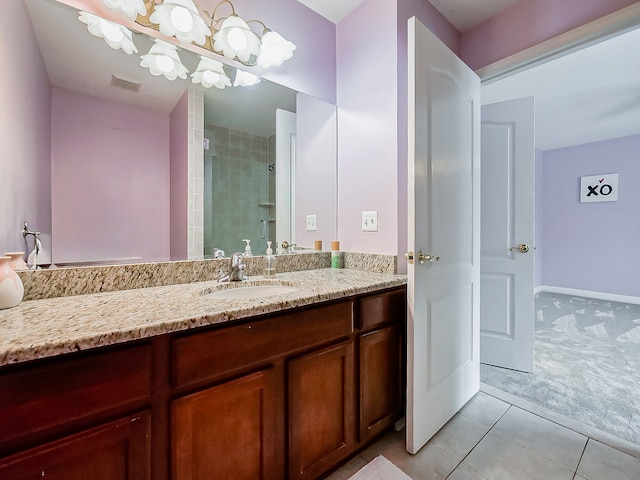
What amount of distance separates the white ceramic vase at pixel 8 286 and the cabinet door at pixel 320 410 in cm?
89

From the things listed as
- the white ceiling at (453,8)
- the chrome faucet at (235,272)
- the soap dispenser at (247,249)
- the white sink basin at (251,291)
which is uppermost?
the white ceiling at (453,8)

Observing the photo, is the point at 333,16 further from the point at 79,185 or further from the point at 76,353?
the point at 76,353

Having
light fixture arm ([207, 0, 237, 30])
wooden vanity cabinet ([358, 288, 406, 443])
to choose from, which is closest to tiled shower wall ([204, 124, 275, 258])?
light fixture arm ([207, 0, 237, 30])

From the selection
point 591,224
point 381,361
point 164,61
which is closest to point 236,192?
point 164,61

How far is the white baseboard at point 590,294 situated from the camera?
4074 mm

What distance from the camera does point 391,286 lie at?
1424 mm

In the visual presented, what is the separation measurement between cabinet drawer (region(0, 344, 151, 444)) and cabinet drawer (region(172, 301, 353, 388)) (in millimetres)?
92

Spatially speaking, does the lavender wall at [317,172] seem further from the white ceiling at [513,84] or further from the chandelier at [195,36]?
the chandelier at [195,36]

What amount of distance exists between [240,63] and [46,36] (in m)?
0.79

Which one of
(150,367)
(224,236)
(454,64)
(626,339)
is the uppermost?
(454,64)

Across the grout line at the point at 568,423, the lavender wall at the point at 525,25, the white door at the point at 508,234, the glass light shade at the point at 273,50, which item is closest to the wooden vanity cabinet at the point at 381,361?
the grout line at the point at 568,423

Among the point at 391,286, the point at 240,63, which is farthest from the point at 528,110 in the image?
the point at 240,63

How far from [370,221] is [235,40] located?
1196mm

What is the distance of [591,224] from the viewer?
438 cm
